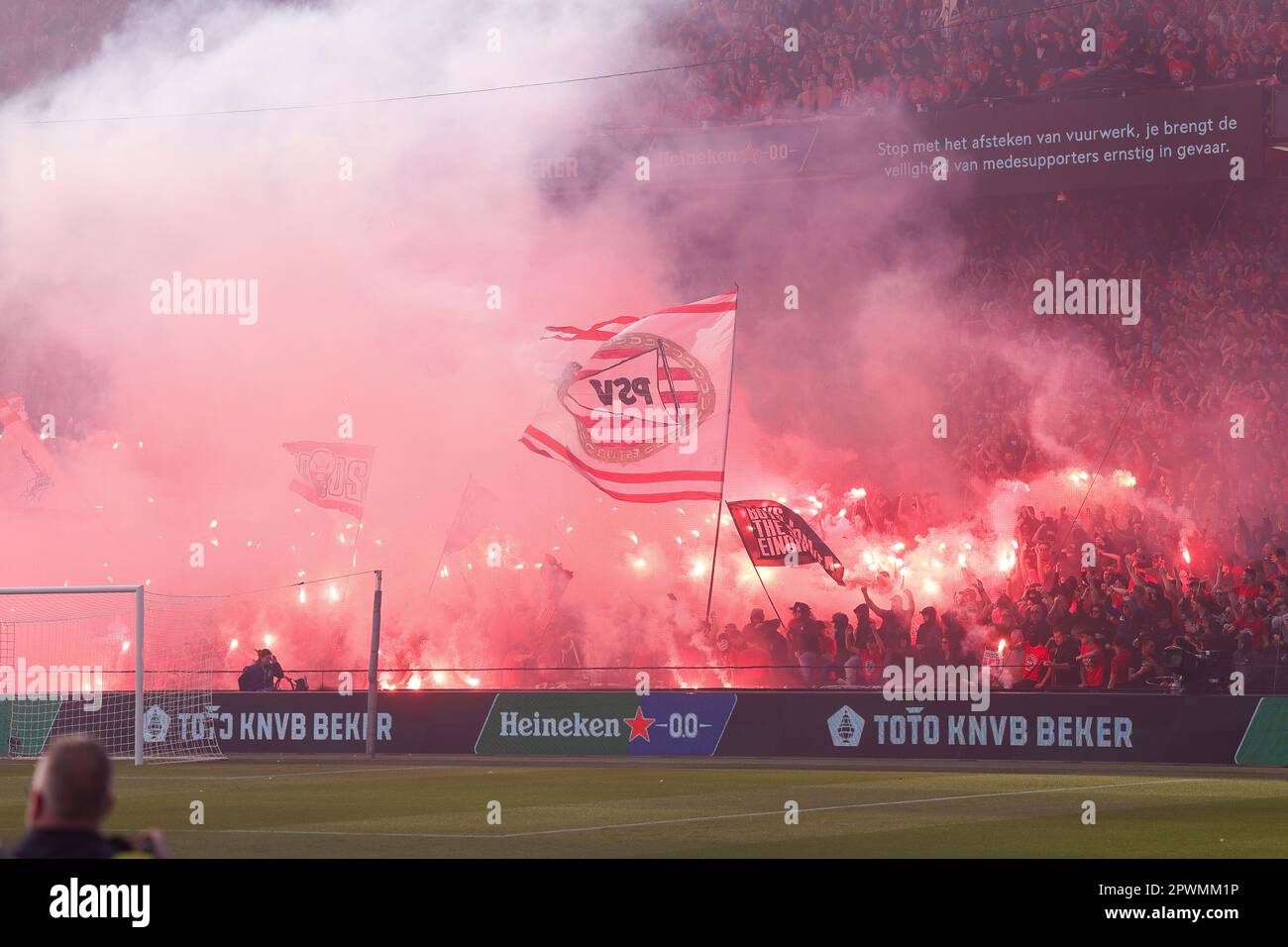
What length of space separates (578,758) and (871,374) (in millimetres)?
12005

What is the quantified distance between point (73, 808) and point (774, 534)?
20.4 meters

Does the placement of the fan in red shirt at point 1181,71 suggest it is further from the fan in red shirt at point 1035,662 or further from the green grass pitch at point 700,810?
the green grass pitch at point 700,810

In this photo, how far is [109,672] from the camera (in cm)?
2616

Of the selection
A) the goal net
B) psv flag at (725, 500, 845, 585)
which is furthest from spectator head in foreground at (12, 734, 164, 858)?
psv flag at (725, 500, 845, 585)

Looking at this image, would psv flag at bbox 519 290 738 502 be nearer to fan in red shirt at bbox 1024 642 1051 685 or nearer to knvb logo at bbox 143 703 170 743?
fan in red shirt at bbox 1024 642 1051 685

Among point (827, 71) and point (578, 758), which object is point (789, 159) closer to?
point (827, 71)

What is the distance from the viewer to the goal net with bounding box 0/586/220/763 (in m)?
23.9

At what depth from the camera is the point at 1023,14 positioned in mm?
28609

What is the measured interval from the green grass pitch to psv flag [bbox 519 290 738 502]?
5928 millimetres

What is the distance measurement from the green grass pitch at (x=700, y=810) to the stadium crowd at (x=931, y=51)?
12.7m

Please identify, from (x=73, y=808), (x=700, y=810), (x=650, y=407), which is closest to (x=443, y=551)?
(x=650, y=407)

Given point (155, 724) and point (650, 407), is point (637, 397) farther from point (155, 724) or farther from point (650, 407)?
point (155, 724)

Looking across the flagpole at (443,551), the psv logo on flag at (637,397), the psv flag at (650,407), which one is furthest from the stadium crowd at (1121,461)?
the flagpole at (443,551)

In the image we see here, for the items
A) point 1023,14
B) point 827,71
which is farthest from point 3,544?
point 1023,14
